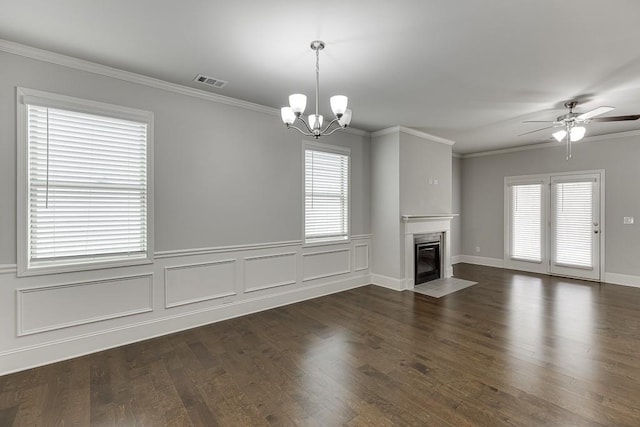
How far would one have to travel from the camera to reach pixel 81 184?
117 inches

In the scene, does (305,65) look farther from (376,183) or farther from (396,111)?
(376,183)

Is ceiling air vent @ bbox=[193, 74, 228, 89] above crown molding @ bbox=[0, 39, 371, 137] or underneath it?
above

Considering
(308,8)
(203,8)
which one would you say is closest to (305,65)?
(308,8)

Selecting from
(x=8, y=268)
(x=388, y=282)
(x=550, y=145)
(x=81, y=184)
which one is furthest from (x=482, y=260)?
(x=8, y=268)

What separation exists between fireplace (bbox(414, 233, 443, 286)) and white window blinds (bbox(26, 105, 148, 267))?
4.42m

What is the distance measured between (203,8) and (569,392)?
13.1 feet

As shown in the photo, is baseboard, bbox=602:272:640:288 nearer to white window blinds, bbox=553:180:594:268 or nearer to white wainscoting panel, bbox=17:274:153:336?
white window blinds, bbox=553:180:594:268

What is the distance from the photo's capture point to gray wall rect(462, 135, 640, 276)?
5.48 m

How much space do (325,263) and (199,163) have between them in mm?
2532

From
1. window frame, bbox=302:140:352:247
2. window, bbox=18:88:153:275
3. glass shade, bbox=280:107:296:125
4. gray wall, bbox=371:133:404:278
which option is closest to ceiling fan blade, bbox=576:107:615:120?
gray wall, bbox=371:133:404:278

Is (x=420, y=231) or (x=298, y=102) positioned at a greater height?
(x=298, y=102)

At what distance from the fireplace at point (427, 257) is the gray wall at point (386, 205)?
51 cm

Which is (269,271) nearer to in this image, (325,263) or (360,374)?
(325,263)

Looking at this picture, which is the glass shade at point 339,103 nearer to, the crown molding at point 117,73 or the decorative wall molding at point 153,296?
the crown molding at point 117,73
